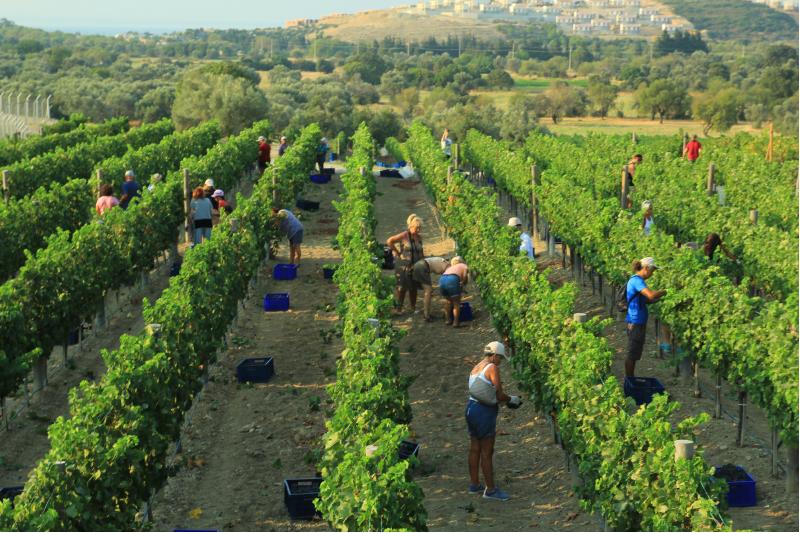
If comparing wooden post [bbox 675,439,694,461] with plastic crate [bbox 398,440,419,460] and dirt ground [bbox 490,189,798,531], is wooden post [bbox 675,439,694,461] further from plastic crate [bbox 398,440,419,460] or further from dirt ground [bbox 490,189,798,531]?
plastic crate [bbox 398,440,419,460]

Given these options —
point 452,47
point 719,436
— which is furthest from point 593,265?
point 452,47

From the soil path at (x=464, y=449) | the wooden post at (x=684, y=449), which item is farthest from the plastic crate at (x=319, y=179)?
the wooden post at (x=684, y=449)

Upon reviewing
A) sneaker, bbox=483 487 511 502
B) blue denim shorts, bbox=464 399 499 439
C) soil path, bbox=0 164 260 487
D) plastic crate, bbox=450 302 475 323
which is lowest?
soil path, bbox=0 164 260 487

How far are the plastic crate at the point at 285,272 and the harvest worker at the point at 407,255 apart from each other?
127 inches

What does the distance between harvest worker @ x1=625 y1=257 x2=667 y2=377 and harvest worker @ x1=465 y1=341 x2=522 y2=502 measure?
2850mm

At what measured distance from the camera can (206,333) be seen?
13664 millimetres

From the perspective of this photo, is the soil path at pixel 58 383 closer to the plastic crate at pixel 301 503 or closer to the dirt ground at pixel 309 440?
the dirt ground at pixel 309 440

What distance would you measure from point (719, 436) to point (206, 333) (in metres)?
5.75

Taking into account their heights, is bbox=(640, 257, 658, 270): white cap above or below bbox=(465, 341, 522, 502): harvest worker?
above

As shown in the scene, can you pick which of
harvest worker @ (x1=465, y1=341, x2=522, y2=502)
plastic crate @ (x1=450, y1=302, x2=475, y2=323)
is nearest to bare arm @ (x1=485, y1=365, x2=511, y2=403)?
harvest worker @ (x1=465, y1=341, x2=522, y2=502)

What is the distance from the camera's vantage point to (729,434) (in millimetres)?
12508

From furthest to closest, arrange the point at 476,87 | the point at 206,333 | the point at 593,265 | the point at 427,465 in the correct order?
the point at 476,87 → the point at 593,265 → the point at 206,333 → the point at 427,465

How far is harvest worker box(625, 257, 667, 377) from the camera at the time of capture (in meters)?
13.2

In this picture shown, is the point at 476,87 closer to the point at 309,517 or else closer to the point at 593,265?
the point at 593,265
